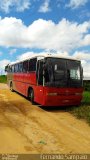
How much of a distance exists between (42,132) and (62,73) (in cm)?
535

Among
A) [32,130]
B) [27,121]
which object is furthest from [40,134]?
[27,121]

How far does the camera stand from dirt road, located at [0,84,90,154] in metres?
8.23

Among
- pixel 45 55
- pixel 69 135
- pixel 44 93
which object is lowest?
pixel 69 135

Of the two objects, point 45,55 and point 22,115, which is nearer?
point 22,115

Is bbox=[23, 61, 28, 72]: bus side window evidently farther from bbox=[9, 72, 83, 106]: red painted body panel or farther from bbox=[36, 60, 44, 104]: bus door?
bbox=[36, 60, 44, 104]: bus door

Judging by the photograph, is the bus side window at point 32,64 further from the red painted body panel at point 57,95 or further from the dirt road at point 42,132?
the dirt road at point 42,132

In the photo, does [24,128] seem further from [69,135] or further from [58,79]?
[58,79]

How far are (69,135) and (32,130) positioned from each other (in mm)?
1292

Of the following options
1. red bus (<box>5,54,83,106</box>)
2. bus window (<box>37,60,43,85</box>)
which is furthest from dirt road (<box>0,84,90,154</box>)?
bus window (<box>37,60,43,85</box>)

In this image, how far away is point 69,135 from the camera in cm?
984

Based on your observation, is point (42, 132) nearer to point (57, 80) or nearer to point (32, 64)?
point (57, 80)

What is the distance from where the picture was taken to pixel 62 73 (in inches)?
586

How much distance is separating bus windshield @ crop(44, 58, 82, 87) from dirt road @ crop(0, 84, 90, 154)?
4.87 feet

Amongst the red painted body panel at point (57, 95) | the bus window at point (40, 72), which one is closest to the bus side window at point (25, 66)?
the red painted body panel at point (57, 95)
